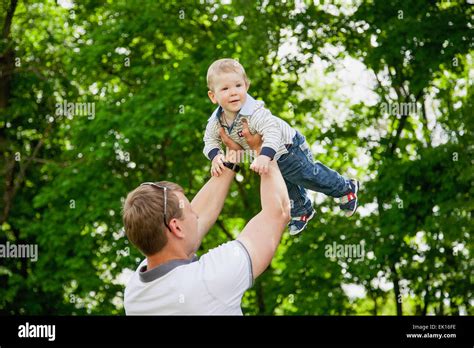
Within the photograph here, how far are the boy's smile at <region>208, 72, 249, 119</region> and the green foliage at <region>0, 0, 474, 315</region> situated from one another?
11.4m

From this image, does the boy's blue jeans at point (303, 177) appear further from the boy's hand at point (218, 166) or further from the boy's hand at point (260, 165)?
the boy's hand at point (260, 165)

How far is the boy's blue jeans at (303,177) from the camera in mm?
5841

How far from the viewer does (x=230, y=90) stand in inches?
212

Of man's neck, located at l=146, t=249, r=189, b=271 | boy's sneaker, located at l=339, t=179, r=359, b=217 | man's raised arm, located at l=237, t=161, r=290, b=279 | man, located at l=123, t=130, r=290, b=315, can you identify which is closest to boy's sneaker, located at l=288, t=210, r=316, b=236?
boy's sneaker, located at l=339, t=179, r=359, b=217

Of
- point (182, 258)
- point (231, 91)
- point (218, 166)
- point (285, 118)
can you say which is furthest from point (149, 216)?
point (285, 118)

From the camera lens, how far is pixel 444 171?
16.9 m

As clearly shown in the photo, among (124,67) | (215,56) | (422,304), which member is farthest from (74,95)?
(422,304)

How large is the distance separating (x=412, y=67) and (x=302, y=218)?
1229 cm

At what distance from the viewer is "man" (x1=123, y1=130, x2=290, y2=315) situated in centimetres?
406

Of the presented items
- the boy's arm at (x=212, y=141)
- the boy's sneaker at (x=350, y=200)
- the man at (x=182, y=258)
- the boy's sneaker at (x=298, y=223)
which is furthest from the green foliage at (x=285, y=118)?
the man at (x=182, y=258)

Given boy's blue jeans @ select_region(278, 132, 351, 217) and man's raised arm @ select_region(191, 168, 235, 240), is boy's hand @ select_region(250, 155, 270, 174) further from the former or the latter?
boy's blue jeans @ select_region(278, 132, 351, 217)

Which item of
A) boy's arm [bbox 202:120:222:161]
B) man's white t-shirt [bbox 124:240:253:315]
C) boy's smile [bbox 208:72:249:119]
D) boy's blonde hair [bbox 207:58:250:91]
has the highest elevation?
boy's blonde hair [bbox 207:58:250:91]

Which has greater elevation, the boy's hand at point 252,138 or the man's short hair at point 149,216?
the boy's hand at point 252,138
